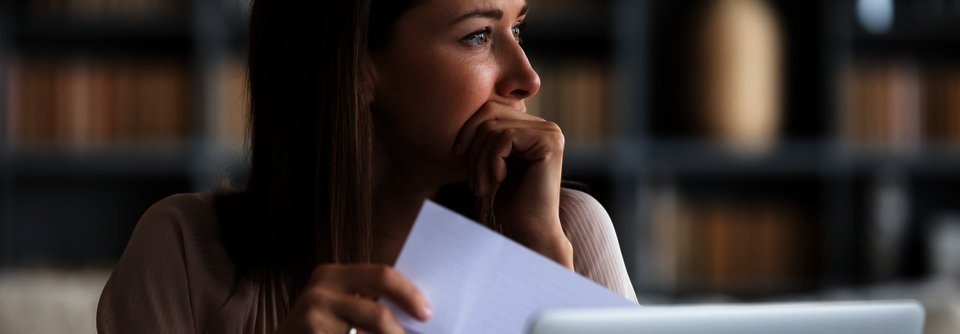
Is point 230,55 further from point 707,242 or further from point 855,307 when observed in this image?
point 855,307

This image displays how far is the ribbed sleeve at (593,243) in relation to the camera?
1064 millimetres

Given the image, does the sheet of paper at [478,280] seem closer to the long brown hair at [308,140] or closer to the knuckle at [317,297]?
the knuckle at [317,297]

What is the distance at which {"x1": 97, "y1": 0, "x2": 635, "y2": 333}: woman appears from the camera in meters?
0.91

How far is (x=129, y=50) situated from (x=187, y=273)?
Answer: 2136 mm

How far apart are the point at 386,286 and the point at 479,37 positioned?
0.46 m

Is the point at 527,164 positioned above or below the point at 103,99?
below

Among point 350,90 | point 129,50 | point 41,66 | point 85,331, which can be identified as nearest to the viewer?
point 350,90

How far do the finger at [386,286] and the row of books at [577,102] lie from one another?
2.08 m

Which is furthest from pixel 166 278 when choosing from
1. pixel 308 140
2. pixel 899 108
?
pixel 899 108

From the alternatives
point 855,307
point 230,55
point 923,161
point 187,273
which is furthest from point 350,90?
point 923,161

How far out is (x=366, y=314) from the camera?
0.59 m

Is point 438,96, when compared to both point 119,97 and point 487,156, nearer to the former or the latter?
point 487,156

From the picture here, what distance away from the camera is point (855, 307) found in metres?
0.49

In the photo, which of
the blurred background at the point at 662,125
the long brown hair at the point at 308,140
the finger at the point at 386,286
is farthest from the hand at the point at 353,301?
the blurred background at the point at 662,125
